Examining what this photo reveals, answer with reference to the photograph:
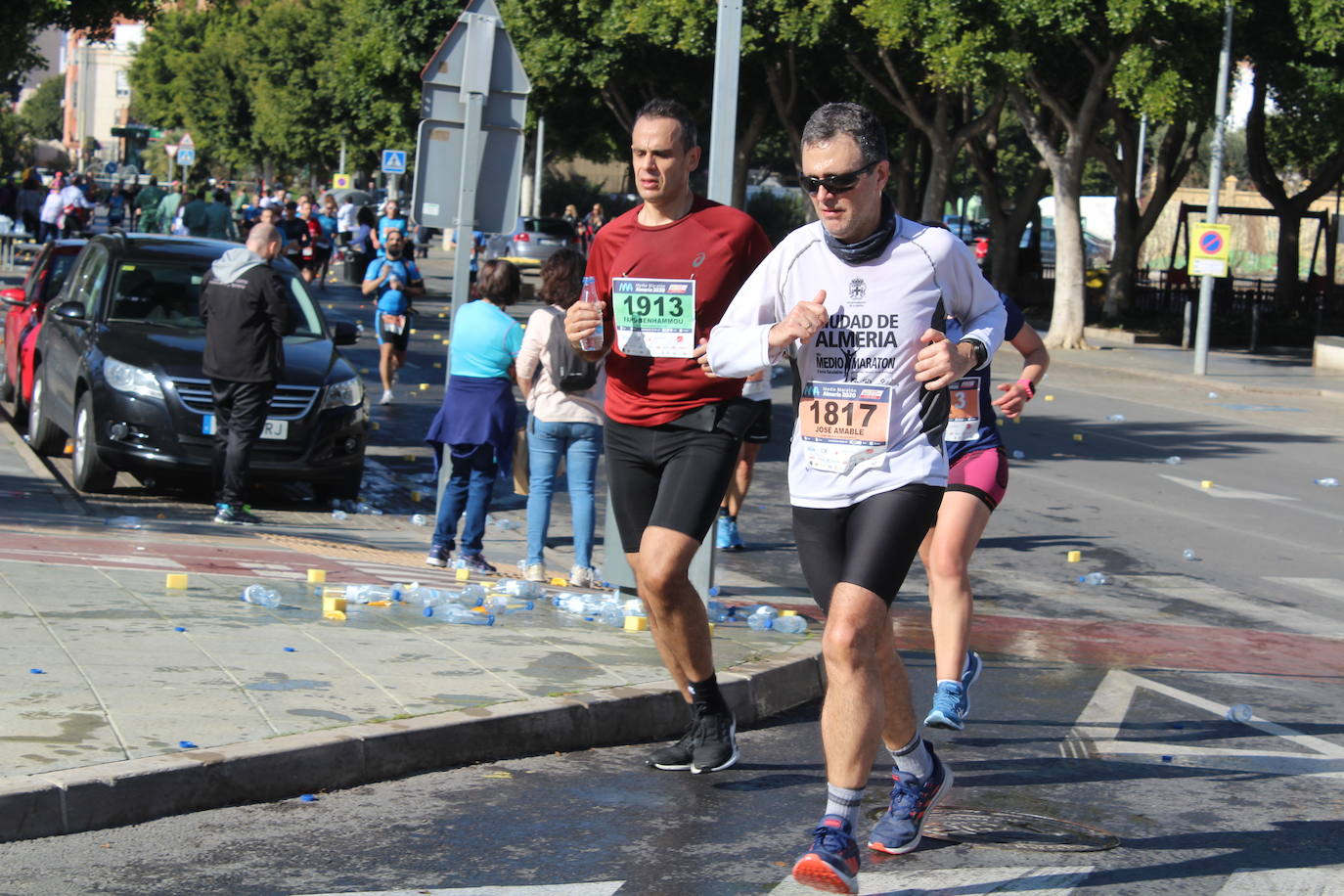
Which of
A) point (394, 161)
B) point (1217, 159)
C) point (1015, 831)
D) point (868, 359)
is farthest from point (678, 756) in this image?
point (394, 161)

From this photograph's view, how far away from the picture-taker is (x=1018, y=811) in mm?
5355

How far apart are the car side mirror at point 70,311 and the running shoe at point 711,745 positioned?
27.0 ft

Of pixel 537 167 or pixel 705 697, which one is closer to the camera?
pixel 705 697

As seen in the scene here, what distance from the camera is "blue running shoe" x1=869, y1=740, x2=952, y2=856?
190 inches

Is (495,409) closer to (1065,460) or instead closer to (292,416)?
(292,416)

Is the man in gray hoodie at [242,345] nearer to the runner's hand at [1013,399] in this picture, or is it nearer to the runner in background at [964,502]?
the runner in background at [964,502]

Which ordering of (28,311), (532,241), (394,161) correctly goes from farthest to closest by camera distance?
(532,241) < (394,161) < (28,311)

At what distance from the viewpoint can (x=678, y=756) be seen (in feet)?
18.9

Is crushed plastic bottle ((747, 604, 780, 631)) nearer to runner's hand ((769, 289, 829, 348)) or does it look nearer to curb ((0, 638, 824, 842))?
curb ((0, 638, 824, 842))

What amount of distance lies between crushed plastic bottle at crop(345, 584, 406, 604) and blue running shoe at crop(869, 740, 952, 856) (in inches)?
140

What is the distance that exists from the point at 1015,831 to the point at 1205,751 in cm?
157

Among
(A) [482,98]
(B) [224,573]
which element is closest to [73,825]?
(B) [224,573]

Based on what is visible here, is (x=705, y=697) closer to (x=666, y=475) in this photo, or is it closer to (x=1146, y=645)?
(x=666, y=475)

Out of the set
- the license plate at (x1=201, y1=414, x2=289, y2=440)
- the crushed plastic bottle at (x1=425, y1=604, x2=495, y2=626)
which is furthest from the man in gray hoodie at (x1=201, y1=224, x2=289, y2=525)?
the crushed plastic bottle at (x1=425, y1=604, x2=495, y2=626)
